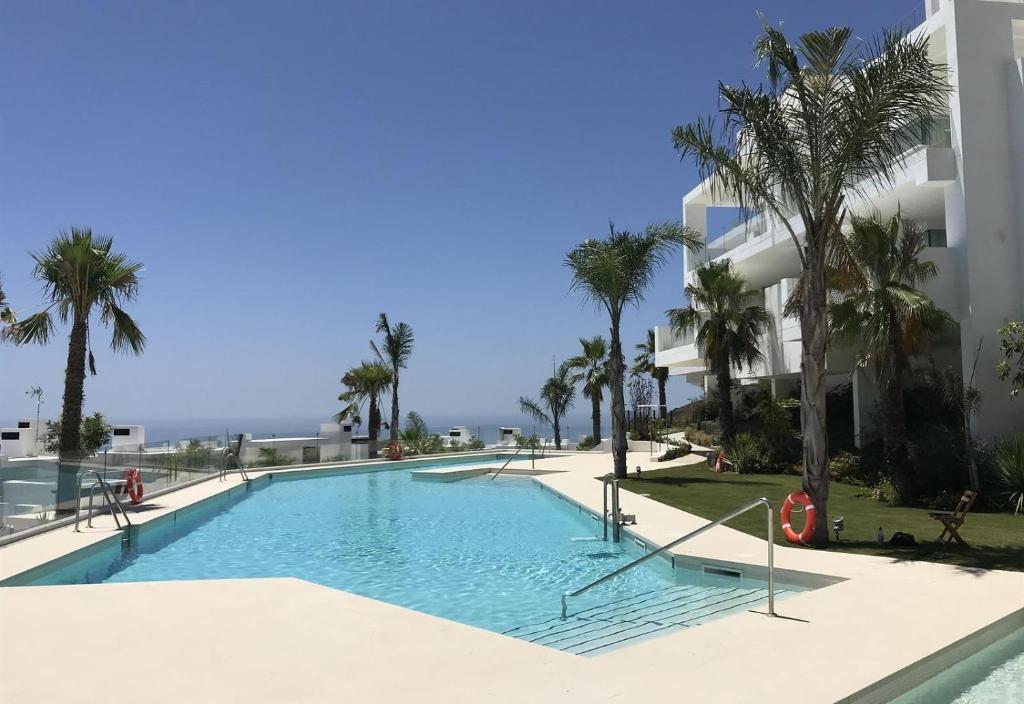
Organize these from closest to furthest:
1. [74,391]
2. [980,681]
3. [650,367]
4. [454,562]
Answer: [980,681] < [454,562] < [74,391] < [650,367]

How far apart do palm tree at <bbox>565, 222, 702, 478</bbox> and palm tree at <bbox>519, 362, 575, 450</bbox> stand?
61.0 ft

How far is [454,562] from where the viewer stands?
10594 millimetres

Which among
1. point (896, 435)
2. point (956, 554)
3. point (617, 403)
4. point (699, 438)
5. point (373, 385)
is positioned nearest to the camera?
point (956, 554)

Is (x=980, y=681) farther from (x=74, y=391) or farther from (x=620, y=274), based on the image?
(x=74, y=391)

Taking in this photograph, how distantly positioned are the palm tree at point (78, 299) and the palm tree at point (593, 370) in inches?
1017

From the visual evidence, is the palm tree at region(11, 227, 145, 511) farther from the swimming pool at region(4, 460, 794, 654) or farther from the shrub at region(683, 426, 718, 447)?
the shrub at region(683, 426, 718, 447)

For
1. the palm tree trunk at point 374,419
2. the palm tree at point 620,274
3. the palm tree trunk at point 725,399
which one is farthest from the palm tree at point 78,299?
the palm tree trunk at point 374,419

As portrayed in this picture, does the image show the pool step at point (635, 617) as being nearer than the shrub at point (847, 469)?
Yes

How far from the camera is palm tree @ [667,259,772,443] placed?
21625 millimetres

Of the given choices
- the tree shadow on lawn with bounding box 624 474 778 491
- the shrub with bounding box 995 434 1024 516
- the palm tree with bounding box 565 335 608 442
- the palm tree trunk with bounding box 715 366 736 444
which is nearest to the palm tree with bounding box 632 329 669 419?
the palm tree with bounding box 565 335 608 442

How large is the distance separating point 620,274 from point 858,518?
31.8ft

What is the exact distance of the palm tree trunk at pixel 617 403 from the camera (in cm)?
1981

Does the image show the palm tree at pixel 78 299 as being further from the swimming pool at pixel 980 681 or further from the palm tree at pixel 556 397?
the palm tree at pixel 556 397

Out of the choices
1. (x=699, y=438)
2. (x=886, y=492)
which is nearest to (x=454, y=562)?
(x=886, y=492)
